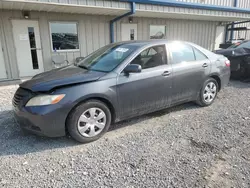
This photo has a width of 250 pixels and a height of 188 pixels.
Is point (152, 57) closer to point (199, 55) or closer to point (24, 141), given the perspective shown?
point (199, 55)

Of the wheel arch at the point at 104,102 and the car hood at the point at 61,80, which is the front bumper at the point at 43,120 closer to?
the wheel arch at the point at 104,102

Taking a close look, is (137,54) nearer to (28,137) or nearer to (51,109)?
(51,109)

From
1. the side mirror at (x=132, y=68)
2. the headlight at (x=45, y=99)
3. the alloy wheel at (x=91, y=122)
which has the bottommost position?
the alloy wheel at (x=91, y=122)

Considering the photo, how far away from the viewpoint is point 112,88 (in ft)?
10.0

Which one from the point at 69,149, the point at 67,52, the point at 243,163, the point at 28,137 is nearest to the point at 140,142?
the point at 69,149

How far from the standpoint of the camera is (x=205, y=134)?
126 inches

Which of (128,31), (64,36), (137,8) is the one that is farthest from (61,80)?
(128,31)

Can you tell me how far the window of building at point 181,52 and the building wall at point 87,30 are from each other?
16.5ft

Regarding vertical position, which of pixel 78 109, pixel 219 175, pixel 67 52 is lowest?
pixel 219 175

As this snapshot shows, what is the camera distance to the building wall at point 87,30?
671cm

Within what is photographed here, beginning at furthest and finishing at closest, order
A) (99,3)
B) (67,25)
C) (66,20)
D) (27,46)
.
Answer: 1. (67,25)
2. (66,20)
3. (27,46)
4. (99,3)

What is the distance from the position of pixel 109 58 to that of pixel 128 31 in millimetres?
5865

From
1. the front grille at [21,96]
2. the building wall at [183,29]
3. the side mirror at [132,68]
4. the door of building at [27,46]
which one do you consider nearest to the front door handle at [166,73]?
the side mirror at [132,68]

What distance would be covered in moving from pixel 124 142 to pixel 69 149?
0.81 meters
